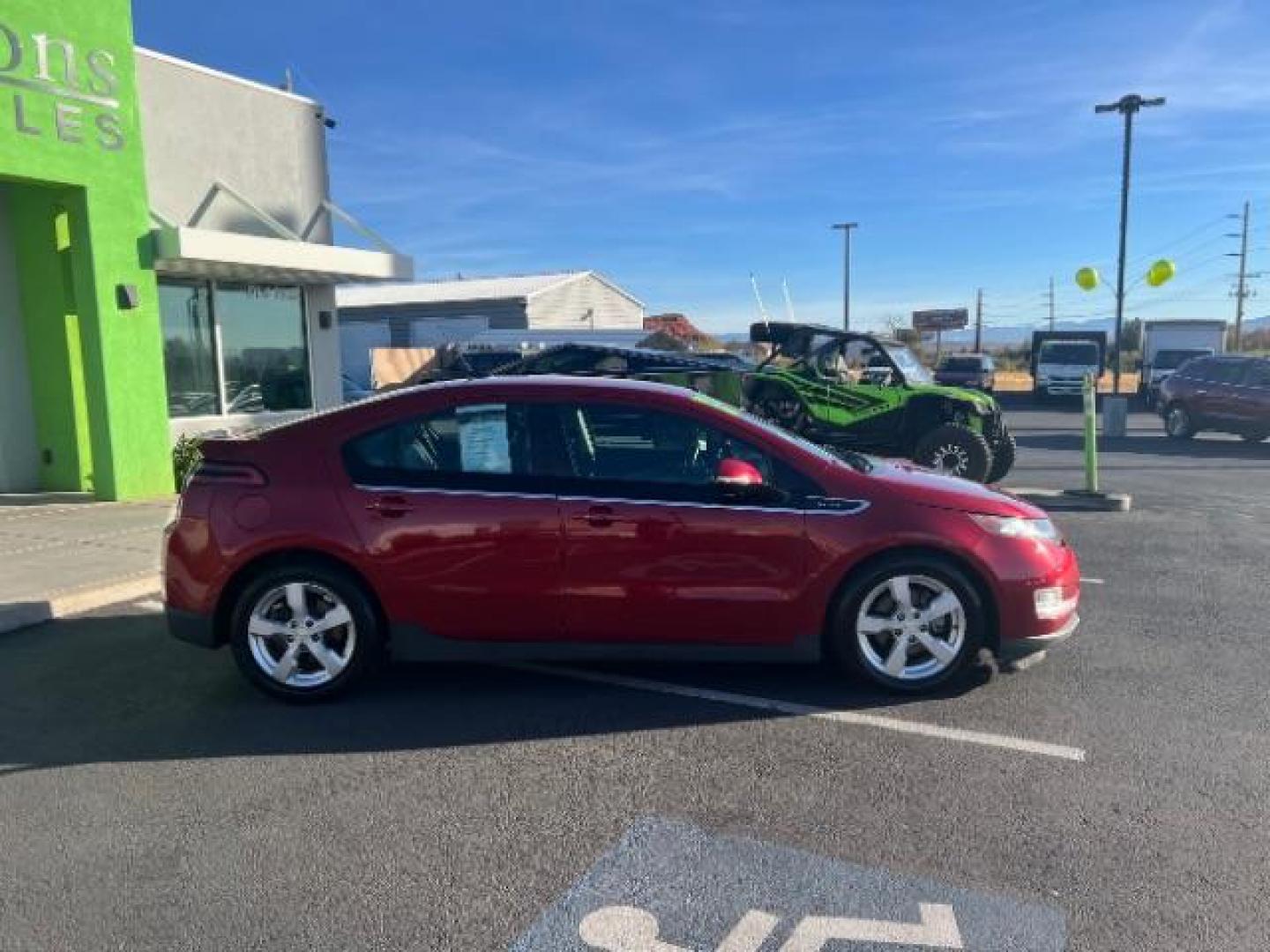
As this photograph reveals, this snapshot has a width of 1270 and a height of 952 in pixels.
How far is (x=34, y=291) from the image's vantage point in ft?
33.8

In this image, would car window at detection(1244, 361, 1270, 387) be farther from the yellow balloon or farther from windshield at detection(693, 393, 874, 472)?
windshield at detection(693, 393, 874, 472)

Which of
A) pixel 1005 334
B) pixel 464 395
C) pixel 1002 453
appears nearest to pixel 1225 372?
pixel 1002 453

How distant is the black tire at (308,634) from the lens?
184 inches

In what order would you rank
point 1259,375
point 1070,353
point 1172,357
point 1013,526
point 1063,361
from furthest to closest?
1. point 1070,353
2. point 1063,361
3. point 1172,357
4. point 1259,375
5. point 1013,526

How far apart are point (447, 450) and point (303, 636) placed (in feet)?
3.64

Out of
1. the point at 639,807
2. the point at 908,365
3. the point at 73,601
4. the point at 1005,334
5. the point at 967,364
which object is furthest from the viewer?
the point at 1005,334

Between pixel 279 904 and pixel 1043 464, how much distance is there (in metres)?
13.8

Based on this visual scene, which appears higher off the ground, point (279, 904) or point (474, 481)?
point (474, 481)

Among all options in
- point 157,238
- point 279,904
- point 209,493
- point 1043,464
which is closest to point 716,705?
point 279,904

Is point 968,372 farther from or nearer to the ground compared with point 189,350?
nearer to the ground

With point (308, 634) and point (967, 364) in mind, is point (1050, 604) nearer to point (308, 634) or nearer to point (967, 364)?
point (308, 634)

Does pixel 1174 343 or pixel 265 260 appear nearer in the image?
pixel 265 260

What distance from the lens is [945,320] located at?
78.8m

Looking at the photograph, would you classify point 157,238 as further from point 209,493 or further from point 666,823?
point 666,823
